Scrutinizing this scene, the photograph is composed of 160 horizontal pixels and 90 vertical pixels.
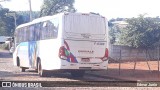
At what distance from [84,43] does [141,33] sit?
25864mm

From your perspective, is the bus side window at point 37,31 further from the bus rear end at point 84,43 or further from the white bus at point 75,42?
the bus rear end at point 84,43

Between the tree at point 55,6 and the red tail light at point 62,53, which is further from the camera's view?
the tree at point 55,6

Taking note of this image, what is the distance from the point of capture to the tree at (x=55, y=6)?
177 feet

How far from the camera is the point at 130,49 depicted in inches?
1580

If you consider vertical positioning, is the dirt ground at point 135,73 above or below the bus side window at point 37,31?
below

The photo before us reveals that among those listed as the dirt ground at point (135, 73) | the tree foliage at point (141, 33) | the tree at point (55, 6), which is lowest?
the dirt ground at point (135, 73)

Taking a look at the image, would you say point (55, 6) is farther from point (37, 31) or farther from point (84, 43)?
point (84, 43)

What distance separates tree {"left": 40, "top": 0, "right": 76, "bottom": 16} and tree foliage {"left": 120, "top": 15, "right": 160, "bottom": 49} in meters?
13.0

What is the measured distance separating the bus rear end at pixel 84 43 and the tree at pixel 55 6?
1430 inches

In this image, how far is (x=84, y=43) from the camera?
52.6ft

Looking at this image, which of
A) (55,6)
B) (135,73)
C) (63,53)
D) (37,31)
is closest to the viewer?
(63,53)

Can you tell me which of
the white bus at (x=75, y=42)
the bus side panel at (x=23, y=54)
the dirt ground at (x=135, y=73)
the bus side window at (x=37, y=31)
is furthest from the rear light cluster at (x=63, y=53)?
the bus side panel at (x=23, y=54)

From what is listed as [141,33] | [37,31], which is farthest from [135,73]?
[141,33]

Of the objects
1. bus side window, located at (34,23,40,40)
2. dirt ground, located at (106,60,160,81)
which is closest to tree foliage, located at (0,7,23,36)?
dirt ground, located at (106,60,160,81)
